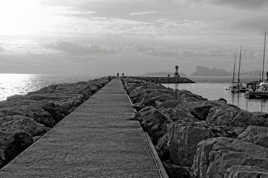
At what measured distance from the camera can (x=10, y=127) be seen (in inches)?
A: 266

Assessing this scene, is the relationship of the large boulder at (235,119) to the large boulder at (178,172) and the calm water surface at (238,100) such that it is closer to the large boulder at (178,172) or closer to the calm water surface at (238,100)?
the large boulder at (178,172)

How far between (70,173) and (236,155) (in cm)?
196

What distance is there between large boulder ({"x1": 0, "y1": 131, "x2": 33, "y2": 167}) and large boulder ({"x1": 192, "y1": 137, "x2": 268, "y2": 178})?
270 cm

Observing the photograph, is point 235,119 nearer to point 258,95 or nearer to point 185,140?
point 185,140

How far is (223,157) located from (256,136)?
1.98 meters

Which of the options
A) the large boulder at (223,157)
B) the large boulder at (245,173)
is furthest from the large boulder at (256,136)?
the large boulder at (245,173)

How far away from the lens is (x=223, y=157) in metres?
3.94

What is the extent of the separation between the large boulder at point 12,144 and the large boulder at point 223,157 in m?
2.70

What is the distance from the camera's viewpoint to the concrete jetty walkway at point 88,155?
445 cm

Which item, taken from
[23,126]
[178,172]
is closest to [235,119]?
[178,172]

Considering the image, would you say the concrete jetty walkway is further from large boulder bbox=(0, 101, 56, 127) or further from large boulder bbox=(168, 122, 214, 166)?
large boulder bbox=(0, 101, 56, 127)

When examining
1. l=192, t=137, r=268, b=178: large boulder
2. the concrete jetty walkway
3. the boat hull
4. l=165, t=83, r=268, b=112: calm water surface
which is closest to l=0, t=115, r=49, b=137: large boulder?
the concrete jetty walkway

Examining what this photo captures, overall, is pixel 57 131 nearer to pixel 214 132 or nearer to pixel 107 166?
pixel 107 166

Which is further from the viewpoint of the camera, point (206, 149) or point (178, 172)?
point (178, 172)
